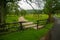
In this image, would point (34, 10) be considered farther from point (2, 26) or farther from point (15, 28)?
point (15, 28)

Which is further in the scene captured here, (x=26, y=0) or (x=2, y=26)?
(x=2, y=26)

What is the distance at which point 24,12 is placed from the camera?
46.9 feet

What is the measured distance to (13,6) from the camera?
48.5ft

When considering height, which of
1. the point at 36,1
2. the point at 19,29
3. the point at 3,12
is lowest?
the point at 19,29

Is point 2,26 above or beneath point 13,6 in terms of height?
beneath

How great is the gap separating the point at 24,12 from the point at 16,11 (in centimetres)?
112

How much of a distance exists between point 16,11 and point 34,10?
4.01 metres

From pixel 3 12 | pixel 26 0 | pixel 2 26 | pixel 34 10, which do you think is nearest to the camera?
pixel 26 0

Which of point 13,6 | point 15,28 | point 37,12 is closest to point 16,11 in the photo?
point 13,6

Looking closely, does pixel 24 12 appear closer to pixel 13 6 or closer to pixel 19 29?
pixel 13 6

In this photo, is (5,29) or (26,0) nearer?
(26,0)

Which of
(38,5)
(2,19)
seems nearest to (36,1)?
(38,5)

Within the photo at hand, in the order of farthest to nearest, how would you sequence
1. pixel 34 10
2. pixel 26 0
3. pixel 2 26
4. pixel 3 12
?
pixel 3 12, pixel 2 26, pixel 34 10, pixel 26 0

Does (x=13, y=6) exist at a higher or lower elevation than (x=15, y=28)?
higher
